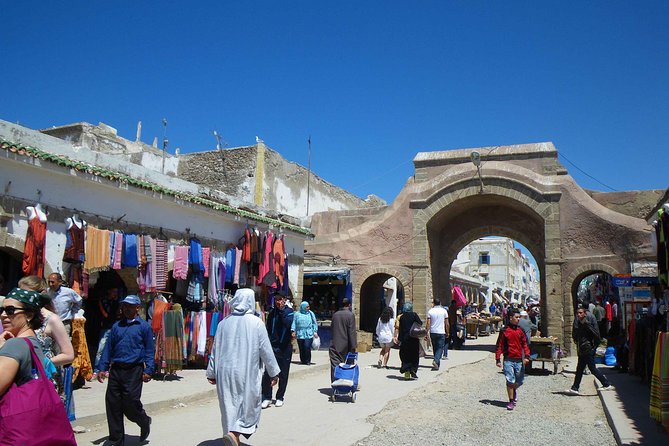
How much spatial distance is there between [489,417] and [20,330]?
634 cm

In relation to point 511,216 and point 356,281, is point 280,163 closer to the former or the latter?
point 356,281

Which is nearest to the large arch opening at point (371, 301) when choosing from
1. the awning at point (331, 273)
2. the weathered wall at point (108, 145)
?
the awning at point (331, 273)

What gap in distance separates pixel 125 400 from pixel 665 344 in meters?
5.52

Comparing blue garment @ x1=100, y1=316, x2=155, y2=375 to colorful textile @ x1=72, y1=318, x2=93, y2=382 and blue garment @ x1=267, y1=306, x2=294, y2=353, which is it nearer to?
colorful textile @ x1=72, y1=318, x2=93, y2=382

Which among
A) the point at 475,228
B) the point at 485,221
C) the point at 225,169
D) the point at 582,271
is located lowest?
the point at 582,271

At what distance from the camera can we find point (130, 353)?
5.62 metres

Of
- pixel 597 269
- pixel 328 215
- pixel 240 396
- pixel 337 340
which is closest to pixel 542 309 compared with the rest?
pixel 597 269

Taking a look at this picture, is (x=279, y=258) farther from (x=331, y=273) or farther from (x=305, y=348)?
(x=331, y=273)

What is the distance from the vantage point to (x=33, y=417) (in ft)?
9.34

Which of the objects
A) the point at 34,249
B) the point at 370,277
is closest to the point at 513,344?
the point at 34,249

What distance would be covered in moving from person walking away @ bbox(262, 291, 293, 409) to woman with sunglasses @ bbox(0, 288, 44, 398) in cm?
492

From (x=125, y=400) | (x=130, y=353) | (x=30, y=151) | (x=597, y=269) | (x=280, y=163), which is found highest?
(x=280, y=163)

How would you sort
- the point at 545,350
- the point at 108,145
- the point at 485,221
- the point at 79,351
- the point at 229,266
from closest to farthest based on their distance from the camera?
the point at 79,351, the point at 229,266, the point at 545,350, the point at 485,221, the point at 108,145

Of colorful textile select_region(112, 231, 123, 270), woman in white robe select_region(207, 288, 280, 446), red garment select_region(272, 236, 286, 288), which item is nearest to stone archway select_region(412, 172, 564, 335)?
red garment select_region(272, 236, 286, 288)
